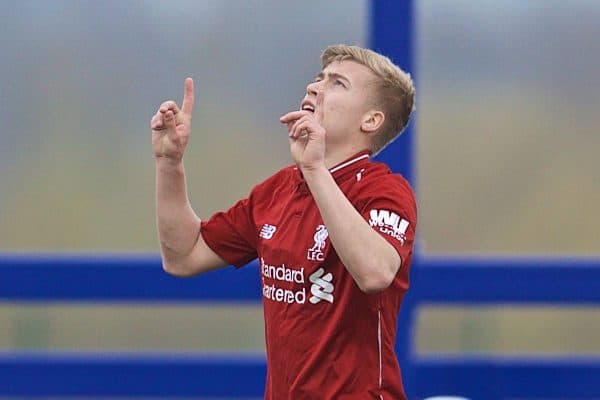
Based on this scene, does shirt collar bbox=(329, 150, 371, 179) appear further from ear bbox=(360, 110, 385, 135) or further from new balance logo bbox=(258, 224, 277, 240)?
new balance logo bbox=(258, 224, 277, 240)

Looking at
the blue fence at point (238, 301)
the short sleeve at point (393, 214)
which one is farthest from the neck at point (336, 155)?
the blue fence at point (238, 301)

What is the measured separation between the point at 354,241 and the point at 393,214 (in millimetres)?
142

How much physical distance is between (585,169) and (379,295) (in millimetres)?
1774

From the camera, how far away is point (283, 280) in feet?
7.57

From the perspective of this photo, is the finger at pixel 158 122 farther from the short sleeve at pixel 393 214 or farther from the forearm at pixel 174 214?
the short sleeve at pixel 393 214

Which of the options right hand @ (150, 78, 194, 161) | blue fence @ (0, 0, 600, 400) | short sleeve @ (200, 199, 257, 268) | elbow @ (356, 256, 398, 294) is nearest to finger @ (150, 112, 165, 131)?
right hand @ (150, 78, 194, 161)

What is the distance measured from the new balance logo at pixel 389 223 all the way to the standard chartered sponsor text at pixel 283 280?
0.18m

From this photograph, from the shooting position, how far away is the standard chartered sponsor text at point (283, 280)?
2.28 metres

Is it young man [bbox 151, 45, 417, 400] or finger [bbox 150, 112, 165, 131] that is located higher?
finger [bbox 150, 112, 165, 131]

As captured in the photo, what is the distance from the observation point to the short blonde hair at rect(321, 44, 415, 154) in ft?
7.82

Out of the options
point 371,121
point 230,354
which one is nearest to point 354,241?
point 371,121

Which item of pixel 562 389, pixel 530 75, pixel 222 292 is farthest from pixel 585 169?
pixel 222 292

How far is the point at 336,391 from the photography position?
2.25 metres

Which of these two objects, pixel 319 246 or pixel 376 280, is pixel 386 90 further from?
pixel 376 280
